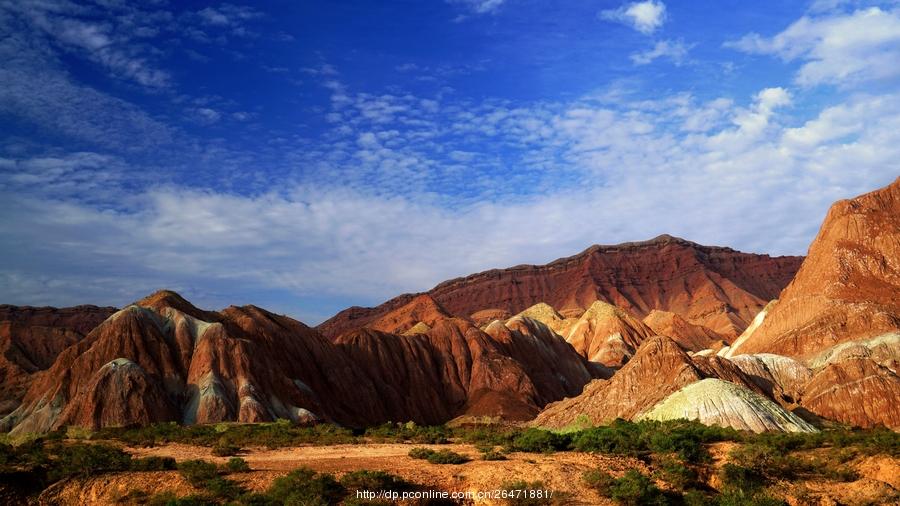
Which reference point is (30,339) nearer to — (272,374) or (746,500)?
(272,374)

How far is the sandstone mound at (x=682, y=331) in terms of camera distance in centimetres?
13738

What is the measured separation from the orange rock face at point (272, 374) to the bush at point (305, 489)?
35860 mm

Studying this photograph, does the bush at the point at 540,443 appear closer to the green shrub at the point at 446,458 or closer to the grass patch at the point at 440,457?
the grass patch at the point at 440,457

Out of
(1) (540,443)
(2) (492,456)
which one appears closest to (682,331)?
(1) (540,443)

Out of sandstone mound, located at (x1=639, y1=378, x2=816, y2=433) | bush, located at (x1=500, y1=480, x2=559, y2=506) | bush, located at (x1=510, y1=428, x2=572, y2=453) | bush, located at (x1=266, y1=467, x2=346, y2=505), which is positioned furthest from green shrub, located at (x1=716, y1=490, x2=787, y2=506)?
sandstone mound, located at (x1=639, y1=378, x2=816, y2=433)

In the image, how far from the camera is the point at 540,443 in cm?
2475

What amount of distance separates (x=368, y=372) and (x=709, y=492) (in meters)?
61.9

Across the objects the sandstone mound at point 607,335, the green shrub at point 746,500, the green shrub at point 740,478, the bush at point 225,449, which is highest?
the sandstone mound at point 607,335

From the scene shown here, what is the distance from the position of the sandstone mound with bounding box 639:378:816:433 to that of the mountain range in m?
0.11

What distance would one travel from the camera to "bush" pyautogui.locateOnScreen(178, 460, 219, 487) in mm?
18984

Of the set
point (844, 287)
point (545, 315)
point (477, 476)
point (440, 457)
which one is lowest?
point (477, 476)

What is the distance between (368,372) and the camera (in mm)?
79625

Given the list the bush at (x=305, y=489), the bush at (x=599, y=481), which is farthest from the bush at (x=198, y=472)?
the bush at (x=599, y=481)

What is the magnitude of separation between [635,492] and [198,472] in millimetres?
12494
